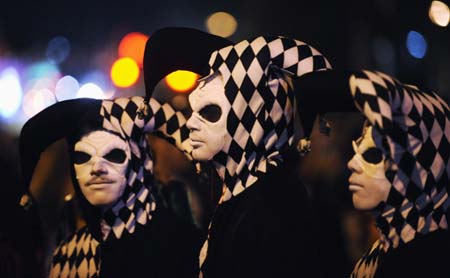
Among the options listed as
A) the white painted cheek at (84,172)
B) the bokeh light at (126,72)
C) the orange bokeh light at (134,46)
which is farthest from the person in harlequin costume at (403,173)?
the bokeh light at (126,72)

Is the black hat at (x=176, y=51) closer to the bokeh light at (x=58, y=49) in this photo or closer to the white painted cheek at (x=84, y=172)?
the white painted cheek at (x=84, y=172)

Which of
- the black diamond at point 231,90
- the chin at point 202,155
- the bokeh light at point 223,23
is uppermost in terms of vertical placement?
the black diamond at point 231,90

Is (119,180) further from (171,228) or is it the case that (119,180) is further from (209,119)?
(209,119)

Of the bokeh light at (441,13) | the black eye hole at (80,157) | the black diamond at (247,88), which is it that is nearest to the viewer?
the black diamond at (247,88)

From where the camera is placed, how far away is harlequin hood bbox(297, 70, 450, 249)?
2.49m

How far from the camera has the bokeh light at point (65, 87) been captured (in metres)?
12.8

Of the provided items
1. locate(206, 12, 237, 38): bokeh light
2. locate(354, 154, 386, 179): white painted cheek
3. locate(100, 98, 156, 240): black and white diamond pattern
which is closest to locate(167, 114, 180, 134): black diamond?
locate(100, 98, 156, 240): black and white diamond pattern

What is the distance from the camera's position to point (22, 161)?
354 cm

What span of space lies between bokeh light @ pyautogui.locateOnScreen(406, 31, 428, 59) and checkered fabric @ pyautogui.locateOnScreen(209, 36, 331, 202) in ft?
8.95

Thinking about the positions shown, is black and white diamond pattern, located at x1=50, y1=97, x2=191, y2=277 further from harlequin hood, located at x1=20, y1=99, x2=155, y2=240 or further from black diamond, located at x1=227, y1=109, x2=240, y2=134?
black diamond, located at x1=227, y1=109, x2=240, y2=134

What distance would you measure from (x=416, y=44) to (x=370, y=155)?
301cm

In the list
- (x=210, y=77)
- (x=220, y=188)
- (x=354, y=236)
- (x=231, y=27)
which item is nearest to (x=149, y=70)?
(x=210, y=77)

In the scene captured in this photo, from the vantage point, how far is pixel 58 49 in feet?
40.2

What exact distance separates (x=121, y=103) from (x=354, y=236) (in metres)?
1.64
